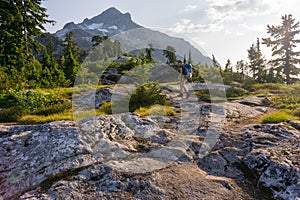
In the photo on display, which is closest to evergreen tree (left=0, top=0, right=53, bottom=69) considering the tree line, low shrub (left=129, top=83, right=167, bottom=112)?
the tree line

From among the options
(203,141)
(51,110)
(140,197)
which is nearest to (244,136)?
(203,141)

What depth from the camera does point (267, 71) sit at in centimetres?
3609

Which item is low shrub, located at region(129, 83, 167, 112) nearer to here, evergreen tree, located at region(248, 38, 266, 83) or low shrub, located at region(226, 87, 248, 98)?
low shrub, located at region(226, 87, 248, 98)

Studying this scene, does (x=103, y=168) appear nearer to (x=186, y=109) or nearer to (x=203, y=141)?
(x=203, y=141)

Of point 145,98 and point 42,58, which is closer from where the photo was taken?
point 145,98

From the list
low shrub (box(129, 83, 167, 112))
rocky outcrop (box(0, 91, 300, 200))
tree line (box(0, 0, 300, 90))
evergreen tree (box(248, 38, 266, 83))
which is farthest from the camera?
evergreen tree (box(248, 38, 266, 83))

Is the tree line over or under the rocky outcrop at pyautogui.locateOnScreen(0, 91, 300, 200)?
over

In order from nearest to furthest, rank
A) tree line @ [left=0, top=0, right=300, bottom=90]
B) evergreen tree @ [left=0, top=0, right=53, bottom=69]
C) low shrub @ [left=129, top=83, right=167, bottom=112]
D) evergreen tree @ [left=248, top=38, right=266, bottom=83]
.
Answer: low shrub @ [left=129, top=83, right=167, bottom=112], tree line @ [left=0, top=0, right=300, bottom=90], evergreen tree @ [left=0, top=0, right=53, bottom=69], evergreen tree @ [left=248, top=38, right=266, bottom=83]

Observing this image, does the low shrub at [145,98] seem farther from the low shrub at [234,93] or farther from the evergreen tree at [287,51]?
the evergreen tree at [287,51]

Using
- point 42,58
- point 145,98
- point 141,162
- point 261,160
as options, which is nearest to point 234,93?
point 145,98

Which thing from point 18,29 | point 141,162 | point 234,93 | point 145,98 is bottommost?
point 141,162

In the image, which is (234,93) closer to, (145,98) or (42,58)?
(145,98)

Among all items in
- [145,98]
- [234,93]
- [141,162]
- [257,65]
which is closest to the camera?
[141,162]

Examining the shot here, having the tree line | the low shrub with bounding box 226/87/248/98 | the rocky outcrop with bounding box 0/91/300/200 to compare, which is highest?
the tree line
